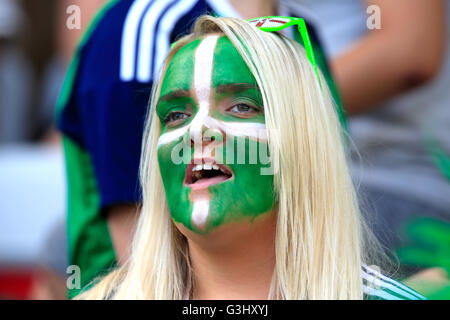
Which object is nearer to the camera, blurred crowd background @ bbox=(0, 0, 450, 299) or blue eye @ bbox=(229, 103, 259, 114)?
blue eye @ bbox=(229, 103, 259, 114)

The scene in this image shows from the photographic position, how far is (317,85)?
137 cm

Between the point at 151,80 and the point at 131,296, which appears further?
the point at 151,80

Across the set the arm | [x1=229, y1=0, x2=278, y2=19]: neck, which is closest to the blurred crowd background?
the arm

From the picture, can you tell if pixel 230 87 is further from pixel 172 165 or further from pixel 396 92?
pixel 396 92

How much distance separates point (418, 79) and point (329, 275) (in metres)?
1.20


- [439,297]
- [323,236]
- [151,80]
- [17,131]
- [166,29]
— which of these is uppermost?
[17,131]

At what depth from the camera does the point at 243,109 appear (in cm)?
131

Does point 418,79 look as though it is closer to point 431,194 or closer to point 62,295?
point 431,194

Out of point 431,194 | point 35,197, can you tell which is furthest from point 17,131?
point 431,194

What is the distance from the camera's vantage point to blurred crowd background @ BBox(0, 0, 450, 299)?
218 cm

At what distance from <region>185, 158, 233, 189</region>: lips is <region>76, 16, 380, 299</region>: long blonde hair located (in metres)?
0.10

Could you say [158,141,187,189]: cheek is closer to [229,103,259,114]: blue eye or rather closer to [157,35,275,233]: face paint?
[157,35,275,233]: face paint

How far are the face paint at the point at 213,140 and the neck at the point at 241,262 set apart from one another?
0.13 ft

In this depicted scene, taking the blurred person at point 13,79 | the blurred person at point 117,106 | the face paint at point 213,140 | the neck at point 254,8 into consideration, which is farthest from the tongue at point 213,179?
the blurred person at point 13,79
